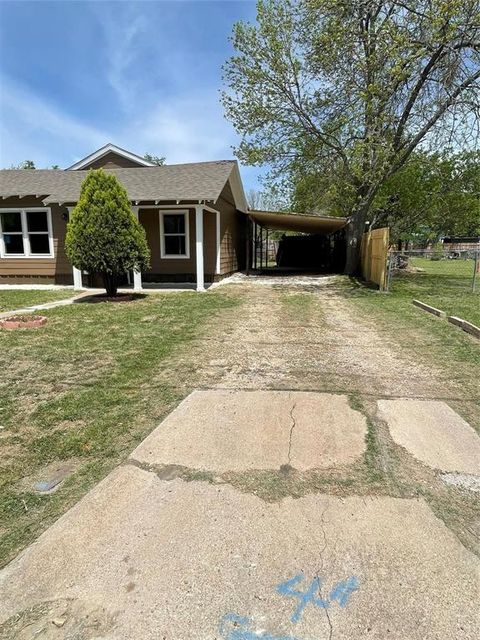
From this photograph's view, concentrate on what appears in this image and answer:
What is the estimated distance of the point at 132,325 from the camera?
7.12m

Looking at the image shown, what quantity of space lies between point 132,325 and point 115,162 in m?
11.4

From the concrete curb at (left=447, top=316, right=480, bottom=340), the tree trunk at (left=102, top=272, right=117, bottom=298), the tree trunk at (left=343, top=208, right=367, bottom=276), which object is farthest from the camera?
the tree trunk at (left=343, top=208, right=367, bottom=276)

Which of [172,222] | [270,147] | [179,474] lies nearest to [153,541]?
[179,474]

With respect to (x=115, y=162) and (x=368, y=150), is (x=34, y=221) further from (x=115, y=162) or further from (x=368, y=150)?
(x=368, y=150)

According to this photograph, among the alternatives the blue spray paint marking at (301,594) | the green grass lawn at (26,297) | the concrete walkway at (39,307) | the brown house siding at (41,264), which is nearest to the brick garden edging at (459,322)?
the blue spray paint marking at (301,594)

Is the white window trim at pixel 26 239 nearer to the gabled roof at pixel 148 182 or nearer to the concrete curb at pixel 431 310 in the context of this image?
the gabled roof at pixel 148 182

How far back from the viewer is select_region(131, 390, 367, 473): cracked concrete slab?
2721mm

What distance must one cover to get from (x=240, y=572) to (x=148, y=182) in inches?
510

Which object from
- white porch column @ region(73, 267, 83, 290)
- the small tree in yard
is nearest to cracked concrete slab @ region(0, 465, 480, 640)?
the small tree in yard

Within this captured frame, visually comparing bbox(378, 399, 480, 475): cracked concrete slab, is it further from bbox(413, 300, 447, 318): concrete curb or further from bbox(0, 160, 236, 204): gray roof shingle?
bbox(0, 160, 236, 204): gray roof shingle

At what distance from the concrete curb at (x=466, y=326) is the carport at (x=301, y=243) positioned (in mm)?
8627

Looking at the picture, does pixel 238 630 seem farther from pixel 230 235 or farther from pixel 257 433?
pixel 230 235

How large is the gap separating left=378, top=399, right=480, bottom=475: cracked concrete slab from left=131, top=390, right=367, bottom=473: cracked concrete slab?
0.29 metres

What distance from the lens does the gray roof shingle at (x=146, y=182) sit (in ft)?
38.6
